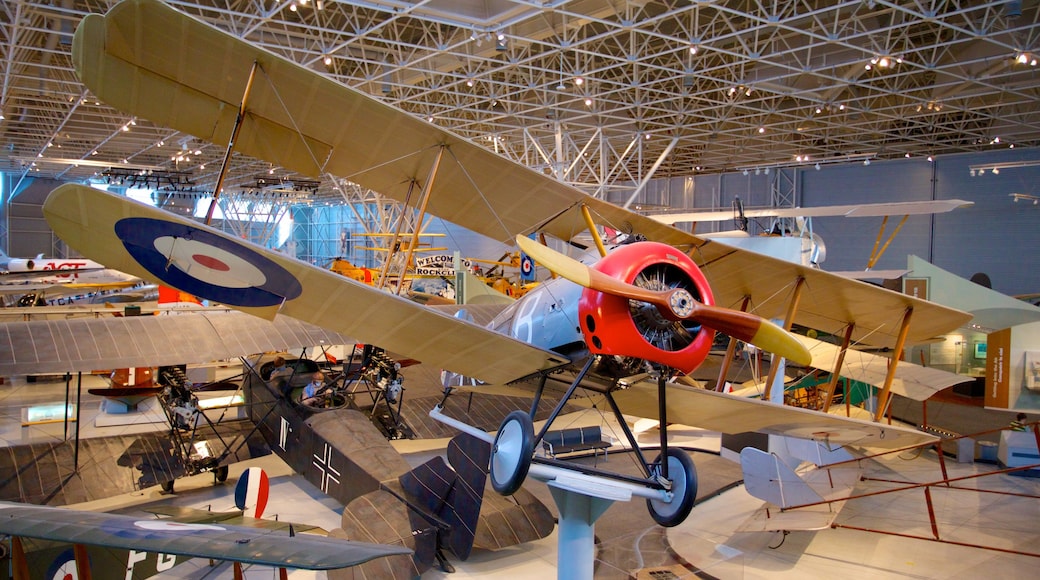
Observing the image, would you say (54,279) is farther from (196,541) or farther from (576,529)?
(576,529)

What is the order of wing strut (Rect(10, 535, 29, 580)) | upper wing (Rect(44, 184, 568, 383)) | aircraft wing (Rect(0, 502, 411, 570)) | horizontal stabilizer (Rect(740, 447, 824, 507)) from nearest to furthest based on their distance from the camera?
aircraft wing (Rect(0, 502, 411, 570)) → upper wing (Rect(44, 184, 568, 383)) → wing strut (Rect(10, 535, 29, 580)) → horizontal stabilizer (Rect(740, 447, 824, 507))

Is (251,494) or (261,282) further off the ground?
(261,282)

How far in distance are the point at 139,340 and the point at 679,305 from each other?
615 centimetres

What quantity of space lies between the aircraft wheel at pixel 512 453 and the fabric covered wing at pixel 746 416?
3.32ft

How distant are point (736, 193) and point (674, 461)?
24033 mm

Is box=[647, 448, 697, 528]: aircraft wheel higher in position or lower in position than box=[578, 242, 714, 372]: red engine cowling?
lower

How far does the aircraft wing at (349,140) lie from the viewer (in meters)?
3.98

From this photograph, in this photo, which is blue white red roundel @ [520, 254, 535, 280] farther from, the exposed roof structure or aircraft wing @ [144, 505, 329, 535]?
the exposed roof structure

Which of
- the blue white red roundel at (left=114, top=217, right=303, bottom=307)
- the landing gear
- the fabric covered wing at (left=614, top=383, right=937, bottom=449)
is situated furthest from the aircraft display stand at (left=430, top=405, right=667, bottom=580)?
the blue white red roundel at (left=114, top=217, right=303, bottom=307)

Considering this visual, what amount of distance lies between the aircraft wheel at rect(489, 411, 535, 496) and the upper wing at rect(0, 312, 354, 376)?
13.3 feet

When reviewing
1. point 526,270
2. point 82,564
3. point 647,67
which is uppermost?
point 647,67

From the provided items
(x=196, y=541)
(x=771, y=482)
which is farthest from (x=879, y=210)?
(x=196, y=541)

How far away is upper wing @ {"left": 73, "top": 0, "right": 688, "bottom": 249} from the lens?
395 cm

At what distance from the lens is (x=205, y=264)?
3.54m
